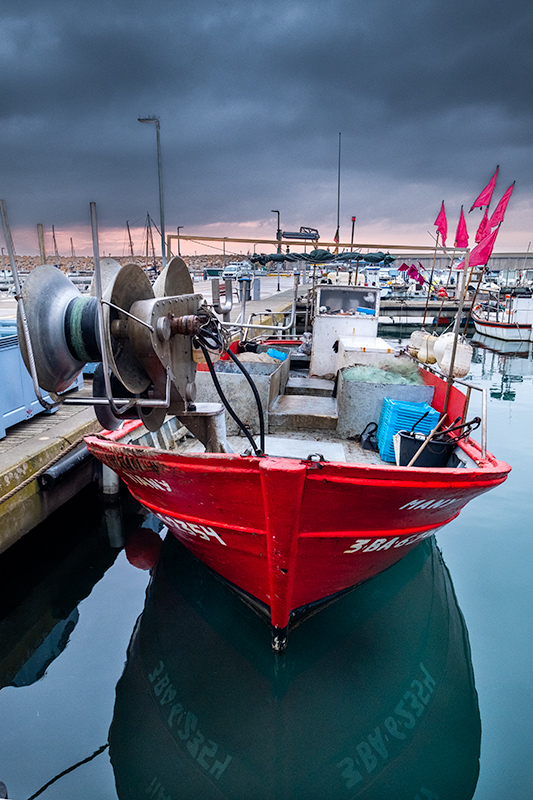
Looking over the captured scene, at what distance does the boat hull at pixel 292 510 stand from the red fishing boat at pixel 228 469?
1 cm

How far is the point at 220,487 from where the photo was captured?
4.10 meters

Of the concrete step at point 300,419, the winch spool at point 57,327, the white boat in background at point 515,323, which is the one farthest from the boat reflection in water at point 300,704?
the white boat in background at point 515,323

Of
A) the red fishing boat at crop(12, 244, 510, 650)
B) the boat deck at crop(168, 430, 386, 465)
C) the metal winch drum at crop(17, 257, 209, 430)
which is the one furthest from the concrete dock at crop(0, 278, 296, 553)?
the metal winch drum at crop(17, 257, 209, 430)

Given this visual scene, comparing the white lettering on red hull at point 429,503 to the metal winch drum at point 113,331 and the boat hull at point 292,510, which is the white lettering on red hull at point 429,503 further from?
the metal winch drum at point 113,331

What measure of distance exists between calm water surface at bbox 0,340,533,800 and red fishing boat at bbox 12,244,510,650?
0.63 meters

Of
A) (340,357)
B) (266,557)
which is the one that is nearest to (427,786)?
(266,557)

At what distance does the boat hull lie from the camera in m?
3.85

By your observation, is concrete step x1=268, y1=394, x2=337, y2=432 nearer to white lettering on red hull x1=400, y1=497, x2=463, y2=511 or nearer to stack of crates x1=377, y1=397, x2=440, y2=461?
stack of crates x1=377, y1=397, x2=440, y2=461

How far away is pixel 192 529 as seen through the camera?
4.93 meters

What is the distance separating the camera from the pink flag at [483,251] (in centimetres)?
579

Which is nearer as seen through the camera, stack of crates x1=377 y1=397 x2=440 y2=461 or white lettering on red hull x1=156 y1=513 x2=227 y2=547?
white lettering on red hull x1=156 y1=513 x2=227 y2=547

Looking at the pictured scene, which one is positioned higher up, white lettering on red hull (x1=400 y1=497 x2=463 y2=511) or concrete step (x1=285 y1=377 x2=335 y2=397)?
white lettering on red hull (x1=400 y1=497 x2=463 y2=511)

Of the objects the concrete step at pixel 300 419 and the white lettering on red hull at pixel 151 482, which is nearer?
the white lettering on red hull at pixel 151 482

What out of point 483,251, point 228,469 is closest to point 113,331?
point 228,469
